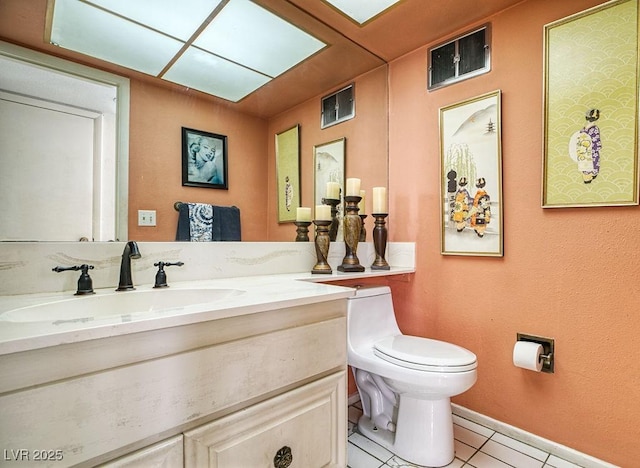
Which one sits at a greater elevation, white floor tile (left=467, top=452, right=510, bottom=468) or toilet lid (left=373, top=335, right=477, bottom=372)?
toilet lid (left=373, top=335, right=477, bottom=372)

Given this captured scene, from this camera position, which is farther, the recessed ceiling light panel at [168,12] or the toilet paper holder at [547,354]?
the toilet paper holder at [547,354]

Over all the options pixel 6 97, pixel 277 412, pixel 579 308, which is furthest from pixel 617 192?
pixel 6 97

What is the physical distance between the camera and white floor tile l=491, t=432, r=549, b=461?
1.40 metres

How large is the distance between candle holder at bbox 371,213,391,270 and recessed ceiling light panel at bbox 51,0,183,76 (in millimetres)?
1233

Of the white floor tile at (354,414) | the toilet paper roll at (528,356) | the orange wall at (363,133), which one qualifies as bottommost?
the white floor tile at (354,414)

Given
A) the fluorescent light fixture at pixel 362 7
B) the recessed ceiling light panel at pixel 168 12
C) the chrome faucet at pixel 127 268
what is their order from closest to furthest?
1. the chrome faucet at pixel 127 268
2. the recessed ceiling light panel at pixel 168 12
3. the fluorescent light fixture at pixel 362 7

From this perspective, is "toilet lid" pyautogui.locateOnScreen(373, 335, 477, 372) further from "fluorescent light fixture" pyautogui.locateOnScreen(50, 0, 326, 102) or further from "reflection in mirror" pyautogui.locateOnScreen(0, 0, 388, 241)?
"fluorescent light fixture" pyautogui.locateOnScreen(50, 0, 326, 102)

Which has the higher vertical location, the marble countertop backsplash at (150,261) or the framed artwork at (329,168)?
the framed artwork at (329,168)

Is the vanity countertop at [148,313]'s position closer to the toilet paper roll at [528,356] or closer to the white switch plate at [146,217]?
the white switch plate at [146,217]

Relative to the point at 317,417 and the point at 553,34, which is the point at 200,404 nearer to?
the point at 317,417

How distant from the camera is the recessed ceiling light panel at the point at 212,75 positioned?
133cm

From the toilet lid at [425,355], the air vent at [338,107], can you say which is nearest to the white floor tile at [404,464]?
the toilet lid at [425,355]

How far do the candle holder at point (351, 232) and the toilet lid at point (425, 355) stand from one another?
396 millimetres

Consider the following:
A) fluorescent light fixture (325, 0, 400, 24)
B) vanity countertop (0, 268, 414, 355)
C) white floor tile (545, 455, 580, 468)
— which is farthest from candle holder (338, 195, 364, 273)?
white floor tile (545, 455, 580, 468)
